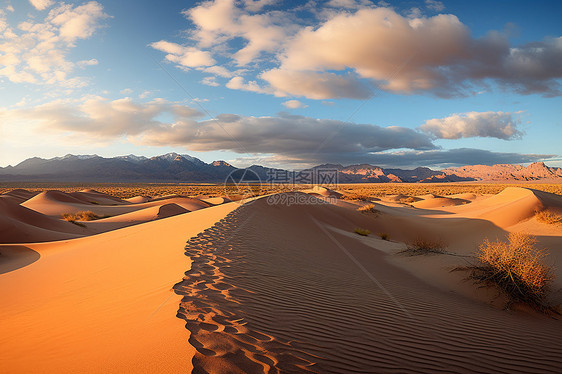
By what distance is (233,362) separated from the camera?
2654 millimetres

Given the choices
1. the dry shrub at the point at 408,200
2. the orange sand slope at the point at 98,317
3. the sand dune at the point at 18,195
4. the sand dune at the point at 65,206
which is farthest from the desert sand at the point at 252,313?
the dry shrub at the point at 408,200

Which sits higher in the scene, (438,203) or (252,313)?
(252,313)

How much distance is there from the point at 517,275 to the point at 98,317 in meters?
8.16

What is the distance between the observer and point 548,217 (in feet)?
53.1

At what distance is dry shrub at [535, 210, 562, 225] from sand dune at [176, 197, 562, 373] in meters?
13.3

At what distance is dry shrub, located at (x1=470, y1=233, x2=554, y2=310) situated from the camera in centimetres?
627

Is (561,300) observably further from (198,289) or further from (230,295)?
(198,289)

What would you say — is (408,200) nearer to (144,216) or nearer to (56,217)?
(144,216)

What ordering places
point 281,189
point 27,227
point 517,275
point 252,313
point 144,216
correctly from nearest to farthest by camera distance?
point 252,313 → point 517,275 → point 27,227 → point 144,216 → point 281,189

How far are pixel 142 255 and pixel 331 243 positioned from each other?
7319 mm

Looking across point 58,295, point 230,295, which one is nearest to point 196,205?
point 58,295

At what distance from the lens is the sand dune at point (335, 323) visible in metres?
2.97

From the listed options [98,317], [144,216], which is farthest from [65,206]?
[98,317]

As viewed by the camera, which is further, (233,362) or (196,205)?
(196,205)
